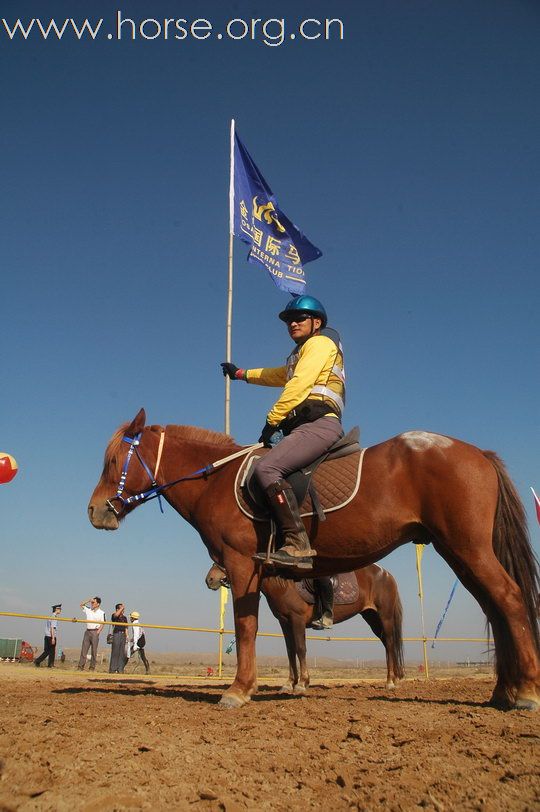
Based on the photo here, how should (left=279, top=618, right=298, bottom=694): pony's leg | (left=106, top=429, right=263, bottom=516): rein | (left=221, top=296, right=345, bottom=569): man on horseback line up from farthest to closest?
(left=279, top=618, right=298, bottom=694): pony's leg → (left=106, top=429, right=263, bottom=516): rein → (left=221, top=296, right=345, bottom=569): man on horseback

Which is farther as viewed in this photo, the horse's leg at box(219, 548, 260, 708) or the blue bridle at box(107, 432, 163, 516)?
the blue bridle at box(107, 432, 163, 516)

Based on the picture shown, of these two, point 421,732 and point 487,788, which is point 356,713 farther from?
point 487,788

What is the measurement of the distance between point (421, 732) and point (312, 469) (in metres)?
2.50

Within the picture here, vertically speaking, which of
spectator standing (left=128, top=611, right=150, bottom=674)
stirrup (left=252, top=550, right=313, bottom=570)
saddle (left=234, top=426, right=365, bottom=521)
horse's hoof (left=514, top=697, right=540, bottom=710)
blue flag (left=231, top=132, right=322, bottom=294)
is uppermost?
blue flag (left=231, top=132, right=322, bottom=294)

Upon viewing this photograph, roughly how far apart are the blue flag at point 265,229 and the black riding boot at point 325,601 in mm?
6206

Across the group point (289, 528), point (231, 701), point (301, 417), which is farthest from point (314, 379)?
point (231, 701)

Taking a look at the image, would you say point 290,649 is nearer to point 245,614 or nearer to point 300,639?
point 300,639

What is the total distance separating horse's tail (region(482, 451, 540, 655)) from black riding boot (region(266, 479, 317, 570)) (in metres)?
1.64

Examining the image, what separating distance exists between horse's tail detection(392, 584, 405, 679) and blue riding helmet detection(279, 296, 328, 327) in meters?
7.35

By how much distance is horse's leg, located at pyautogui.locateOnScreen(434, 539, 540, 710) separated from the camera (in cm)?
452

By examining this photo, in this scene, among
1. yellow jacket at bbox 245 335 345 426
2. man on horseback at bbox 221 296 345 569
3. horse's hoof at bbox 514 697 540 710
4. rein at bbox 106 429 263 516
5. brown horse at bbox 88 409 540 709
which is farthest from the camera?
rein at bbox 106 429 263 516

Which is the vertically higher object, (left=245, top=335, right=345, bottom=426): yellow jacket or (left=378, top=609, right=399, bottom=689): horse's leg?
(left=245, top=335, right=345, bottom=426): yellow jacket

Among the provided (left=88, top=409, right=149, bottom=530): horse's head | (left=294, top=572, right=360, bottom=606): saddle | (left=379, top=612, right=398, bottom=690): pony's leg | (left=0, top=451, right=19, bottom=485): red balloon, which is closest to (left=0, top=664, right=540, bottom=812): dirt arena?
(left=88, top=409, right=149, bottom=530): horse's head

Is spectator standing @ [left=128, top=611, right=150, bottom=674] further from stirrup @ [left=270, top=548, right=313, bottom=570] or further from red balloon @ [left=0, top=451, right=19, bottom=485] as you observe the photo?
stirrup @ [left=270, top=548, right=313, bottom=570]
